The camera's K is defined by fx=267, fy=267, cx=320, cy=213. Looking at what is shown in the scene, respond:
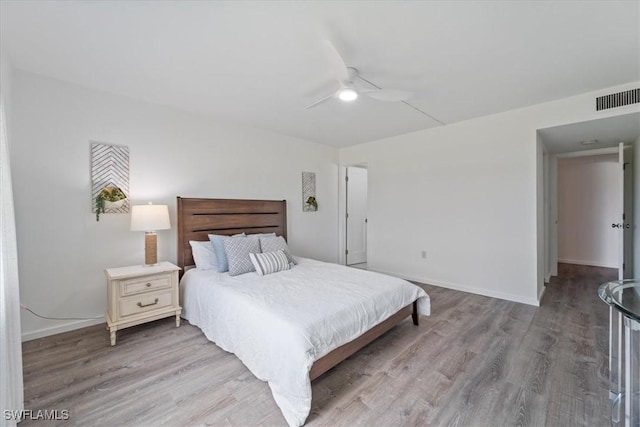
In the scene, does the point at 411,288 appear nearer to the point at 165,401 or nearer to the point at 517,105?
the point at 165,401

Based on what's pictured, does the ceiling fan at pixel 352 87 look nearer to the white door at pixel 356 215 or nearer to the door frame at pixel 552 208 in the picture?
the white door at pixel 356 215

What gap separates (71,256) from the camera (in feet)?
8.98

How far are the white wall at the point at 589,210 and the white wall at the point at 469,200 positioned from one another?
3005mm

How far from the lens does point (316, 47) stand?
2.09m

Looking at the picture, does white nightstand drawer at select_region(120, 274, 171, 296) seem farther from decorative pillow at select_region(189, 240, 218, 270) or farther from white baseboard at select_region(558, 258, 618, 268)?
white baseboard at select_region(558, 258, 618, 268)

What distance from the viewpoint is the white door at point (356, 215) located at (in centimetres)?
582

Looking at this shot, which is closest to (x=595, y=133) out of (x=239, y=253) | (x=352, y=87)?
(x=352, y=87)

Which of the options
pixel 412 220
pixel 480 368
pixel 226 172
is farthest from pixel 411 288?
pixel 226 172

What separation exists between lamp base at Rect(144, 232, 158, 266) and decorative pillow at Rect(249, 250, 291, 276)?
1.02m

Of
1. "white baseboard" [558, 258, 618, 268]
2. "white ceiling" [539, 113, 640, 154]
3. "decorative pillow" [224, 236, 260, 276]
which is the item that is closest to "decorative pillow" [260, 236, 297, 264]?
"decorative pillow" [224, 236, 260, 276]

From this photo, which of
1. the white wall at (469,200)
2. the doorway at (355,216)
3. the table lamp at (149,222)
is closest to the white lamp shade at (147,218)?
the table lamp at (149,222)

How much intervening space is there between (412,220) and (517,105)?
212 centimetres

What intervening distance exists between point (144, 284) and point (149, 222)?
0.63 meters

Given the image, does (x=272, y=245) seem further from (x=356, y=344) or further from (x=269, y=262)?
(x=356, y=344)
